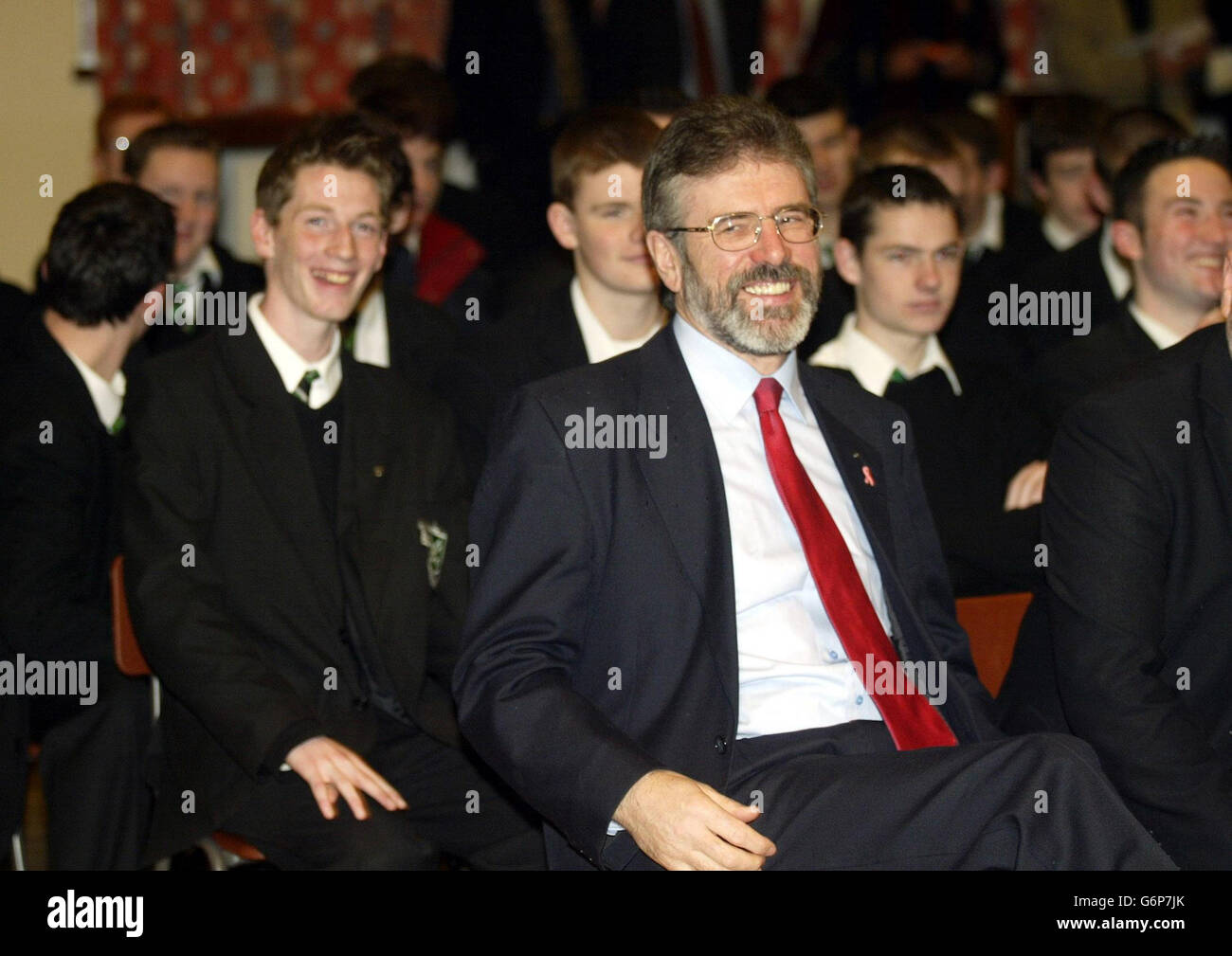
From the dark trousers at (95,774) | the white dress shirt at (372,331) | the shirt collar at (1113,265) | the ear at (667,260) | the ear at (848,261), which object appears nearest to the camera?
the ear at (667,260)

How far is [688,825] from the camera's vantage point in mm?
1995

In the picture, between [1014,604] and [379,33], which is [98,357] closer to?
[1014,604]

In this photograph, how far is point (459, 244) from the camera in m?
4.57

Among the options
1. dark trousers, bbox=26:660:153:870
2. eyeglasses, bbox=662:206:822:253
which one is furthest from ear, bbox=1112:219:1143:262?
dark trousers, bbox=26:660:153:870

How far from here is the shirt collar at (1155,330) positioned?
3.61 m

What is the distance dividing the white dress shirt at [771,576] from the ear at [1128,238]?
1.51 m

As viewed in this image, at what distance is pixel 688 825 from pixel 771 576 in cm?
51

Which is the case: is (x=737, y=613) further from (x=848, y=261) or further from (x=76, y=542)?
(x=848, y=261)

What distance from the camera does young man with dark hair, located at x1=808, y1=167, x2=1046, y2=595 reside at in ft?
11.6

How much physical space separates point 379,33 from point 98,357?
425cm

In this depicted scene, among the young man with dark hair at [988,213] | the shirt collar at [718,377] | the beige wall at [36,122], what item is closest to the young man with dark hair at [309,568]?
the shirt collar at [718,377]

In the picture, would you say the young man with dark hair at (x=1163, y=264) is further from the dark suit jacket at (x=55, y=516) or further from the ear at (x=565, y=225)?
the dark suit jacket at (x=55, y=516)

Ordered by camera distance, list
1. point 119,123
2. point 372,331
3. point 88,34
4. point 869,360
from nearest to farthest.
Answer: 1. point 869,360
2. point 372,331
3. point 119,123
4. point 88,34

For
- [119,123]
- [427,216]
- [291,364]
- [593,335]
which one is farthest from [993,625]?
[119,123]
